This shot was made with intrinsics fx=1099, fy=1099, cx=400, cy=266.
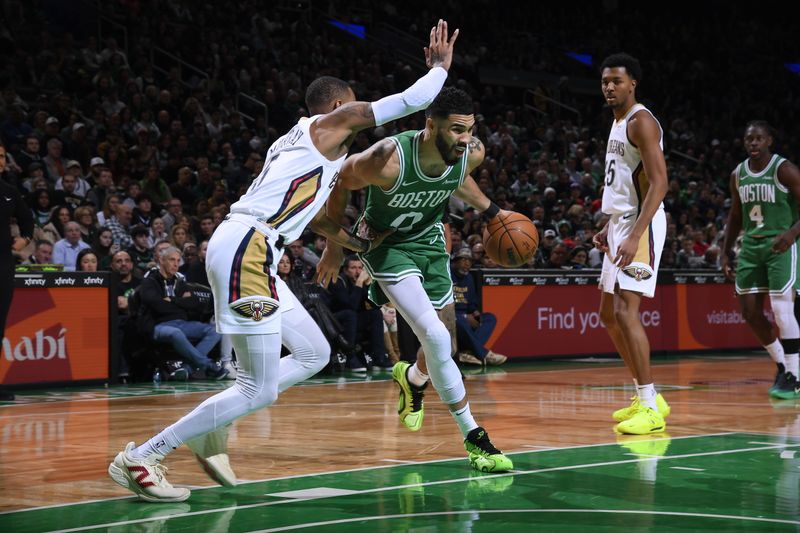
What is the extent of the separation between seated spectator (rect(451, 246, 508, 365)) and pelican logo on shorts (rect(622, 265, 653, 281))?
5.60 meters

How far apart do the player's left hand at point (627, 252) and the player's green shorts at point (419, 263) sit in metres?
1.25

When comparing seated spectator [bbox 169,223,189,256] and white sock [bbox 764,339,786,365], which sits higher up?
seated spectator [bbox 169,223,189,256]

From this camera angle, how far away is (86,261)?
1125cm

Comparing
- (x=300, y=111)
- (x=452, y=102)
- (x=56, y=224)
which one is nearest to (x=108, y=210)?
(x=56, y=224)

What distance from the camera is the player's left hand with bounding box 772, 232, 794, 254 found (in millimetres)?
9469

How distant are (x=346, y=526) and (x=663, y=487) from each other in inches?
64.8

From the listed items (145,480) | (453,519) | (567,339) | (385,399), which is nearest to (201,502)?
(145,480)

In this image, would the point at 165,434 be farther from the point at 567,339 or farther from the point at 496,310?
the point at 567,339

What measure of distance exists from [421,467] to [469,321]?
25.4 feet

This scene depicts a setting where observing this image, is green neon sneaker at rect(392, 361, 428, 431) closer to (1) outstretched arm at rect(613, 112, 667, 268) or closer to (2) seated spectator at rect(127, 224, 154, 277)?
(1) outstretched arm at rect(613, 112, 667, 268)

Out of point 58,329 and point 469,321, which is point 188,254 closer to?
point 58,329

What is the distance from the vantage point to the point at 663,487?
5090mm

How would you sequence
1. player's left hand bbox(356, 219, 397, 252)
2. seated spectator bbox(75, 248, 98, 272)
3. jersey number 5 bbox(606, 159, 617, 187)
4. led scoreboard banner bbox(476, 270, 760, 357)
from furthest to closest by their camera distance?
led scoreboard banner bbox(476, 270, 760, 357) < seated spectator bbox(75, 248, 98, 272) < jersey number 5 bbox(606, 159, 617, 187) < player's left hand bbox(356, 219, 397, 252)

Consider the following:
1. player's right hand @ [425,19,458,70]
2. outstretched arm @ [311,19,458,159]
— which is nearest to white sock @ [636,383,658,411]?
player's right hand @ [425,19,458,70]
